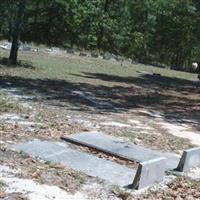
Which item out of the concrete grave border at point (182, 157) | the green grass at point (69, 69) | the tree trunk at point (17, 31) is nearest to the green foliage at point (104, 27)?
the green grass at point (69, 69)

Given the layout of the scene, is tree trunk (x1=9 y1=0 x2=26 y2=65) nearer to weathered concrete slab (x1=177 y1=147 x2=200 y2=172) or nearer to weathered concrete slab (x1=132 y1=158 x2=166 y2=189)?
weathered concrete slab (x1=177 y1=147 x2=200 y2=172)

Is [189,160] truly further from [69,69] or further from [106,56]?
[106,56]

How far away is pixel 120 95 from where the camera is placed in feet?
51.6

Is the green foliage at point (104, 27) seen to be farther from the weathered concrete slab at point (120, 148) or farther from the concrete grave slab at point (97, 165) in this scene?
the concrete grave slab at point (97, 165)

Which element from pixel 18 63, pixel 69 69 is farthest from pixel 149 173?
pixel 69 69

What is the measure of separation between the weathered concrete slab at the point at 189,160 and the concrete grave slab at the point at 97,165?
0.67 metres

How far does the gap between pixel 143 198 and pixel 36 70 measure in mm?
12552

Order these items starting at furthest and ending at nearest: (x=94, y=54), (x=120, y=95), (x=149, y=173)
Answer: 1. (x=94, y=54)
2. (x=120, y=95)
3. (x=149, y=173)

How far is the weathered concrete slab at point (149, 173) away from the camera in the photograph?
21.1ft

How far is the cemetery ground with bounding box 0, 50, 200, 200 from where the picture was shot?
6.37 m

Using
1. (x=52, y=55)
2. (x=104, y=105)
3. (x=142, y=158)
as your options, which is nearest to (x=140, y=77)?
(x=52, y=55)

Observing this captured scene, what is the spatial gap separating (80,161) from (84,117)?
3.55m

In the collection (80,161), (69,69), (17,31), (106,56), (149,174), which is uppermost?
(17,31)

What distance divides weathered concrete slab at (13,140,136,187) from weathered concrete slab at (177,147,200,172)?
0.73m
